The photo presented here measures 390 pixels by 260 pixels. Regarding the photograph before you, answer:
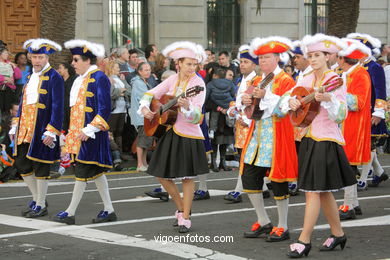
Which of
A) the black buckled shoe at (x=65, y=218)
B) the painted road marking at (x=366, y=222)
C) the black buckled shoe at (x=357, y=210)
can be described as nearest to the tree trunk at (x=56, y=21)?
the black buckled shoe at (x=65, y=218)

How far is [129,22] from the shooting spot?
24.0 meters

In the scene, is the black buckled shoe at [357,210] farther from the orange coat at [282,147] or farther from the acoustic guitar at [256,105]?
the acoustic guitar at [256,105]

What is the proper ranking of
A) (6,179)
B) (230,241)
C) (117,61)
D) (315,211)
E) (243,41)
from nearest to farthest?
1. (315,211)
2. (230,241)
3. (6,179)
4. (117,61)
5. (243,41)

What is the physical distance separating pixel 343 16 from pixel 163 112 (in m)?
13.0

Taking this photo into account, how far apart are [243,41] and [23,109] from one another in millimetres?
15268

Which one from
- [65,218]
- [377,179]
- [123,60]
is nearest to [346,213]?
[377,179]

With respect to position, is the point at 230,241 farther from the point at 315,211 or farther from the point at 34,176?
the point at 34,176

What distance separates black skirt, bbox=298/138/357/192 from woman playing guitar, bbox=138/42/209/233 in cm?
150

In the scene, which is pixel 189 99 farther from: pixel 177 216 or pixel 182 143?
pixel 177 216

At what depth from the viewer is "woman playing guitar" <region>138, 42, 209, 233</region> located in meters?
9.35

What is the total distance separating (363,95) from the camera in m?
10.5

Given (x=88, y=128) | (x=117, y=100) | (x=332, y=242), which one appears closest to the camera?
(x=332, y=242)

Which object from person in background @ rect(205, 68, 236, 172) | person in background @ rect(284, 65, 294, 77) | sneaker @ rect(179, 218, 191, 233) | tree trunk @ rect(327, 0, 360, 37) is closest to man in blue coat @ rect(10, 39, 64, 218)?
sneaker @ rect(179, 218, 191, 233)

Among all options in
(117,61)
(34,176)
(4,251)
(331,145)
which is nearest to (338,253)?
(331,145)
